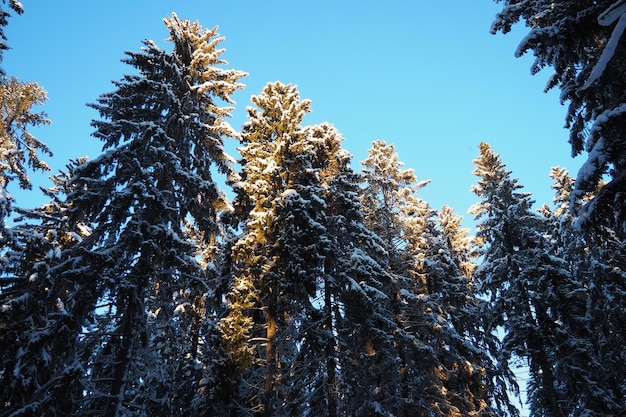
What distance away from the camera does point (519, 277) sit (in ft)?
67.8

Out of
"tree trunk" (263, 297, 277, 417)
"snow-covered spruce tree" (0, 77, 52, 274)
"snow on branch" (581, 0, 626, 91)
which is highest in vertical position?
"snow-covered spruce tree" (0, 77, 52, 274)

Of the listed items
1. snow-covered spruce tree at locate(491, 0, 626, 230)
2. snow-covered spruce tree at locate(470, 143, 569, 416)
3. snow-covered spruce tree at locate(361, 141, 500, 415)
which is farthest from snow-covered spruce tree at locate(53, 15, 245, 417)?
snow-covered spruce tree at locate(470, 143, 569, 416)

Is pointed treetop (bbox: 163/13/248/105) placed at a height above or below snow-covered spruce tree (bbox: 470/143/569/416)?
above

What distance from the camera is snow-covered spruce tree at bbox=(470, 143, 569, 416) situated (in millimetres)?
20219

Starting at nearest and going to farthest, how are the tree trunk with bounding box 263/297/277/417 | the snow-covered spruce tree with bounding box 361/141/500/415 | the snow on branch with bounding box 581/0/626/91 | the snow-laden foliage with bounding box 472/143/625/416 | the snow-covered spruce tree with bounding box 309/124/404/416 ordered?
the snow on branch with bounding box 581/0/626/91 → the tree trunk with bounding box 263/297/277/417 → the snow-covered spruce tree with bounding box 309/124/404/416 → the snow-covered spruce tree with bounding box 361/141/500/415 → the snow-laden foliage with bounding box 472/143/625/416

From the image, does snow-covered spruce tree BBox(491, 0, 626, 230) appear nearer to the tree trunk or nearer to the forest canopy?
the forest canopy

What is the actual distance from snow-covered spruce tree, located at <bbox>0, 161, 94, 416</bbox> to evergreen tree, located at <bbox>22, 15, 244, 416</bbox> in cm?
47

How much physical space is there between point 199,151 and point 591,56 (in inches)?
538

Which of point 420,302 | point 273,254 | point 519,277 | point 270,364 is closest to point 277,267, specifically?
point 273,254

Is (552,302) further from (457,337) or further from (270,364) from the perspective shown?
(270,364)

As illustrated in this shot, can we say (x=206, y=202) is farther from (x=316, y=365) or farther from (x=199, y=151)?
(x=316, y=365)

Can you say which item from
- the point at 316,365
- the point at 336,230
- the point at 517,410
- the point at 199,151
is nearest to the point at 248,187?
the point at 199,151

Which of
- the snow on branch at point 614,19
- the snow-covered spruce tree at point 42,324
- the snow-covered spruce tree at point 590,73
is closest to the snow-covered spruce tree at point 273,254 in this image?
the snow-covered spruce tree at point 42,324

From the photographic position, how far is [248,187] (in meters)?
14.7
